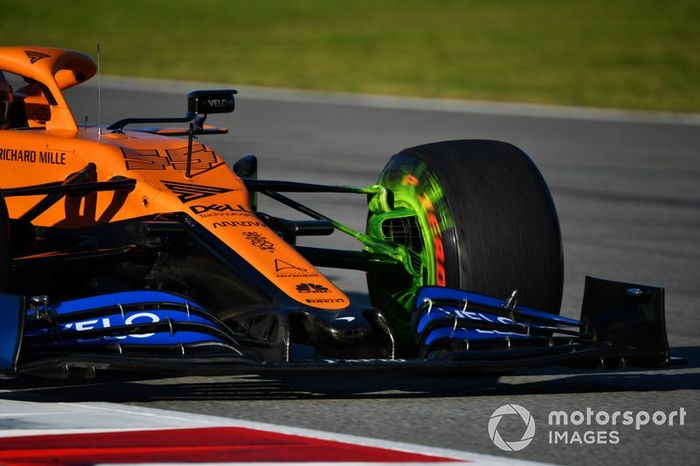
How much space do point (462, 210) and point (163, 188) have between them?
135 centimetres

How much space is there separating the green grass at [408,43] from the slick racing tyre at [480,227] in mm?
14292

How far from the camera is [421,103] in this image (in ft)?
66.3

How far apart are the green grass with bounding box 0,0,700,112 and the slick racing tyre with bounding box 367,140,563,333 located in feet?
46.9

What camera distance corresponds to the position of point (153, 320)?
17.4 ft

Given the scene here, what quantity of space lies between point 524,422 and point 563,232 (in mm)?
5861

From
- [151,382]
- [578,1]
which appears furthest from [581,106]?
[151,382]

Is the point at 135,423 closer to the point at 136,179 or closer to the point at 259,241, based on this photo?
the point at 259,241

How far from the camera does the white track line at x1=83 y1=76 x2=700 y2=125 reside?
1902 centimetres

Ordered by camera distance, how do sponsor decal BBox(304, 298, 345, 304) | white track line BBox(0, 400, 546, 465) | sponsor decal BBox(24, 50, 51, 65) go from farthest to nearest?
sponsor decal BBox(24, 50, 51, 65) < sponsor decal BBox(304, 298, 345, 304) < white track line BBox(0, 400, 546, 465)

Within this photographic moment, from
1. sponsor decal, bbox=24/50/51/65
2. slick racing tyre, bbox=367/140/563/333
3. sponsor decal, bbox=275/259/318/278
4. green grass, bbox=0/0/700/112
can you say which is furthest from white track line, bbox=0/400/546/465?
green grass, bbox=0/0/700/112

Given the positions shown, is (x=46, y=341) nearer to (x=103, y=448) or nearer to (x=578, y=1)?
(x=103, y=448)

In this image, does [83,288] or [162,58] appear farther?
[162,58]

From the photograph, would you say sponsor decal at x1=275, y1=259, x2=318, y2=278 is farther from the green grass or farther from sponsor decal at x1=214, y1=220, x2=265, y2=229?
the green grass

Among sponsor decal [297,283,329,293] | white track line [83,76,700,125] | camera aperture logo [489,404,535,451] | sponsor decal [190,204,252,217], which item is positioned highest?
white track line [83,76,700,125]
